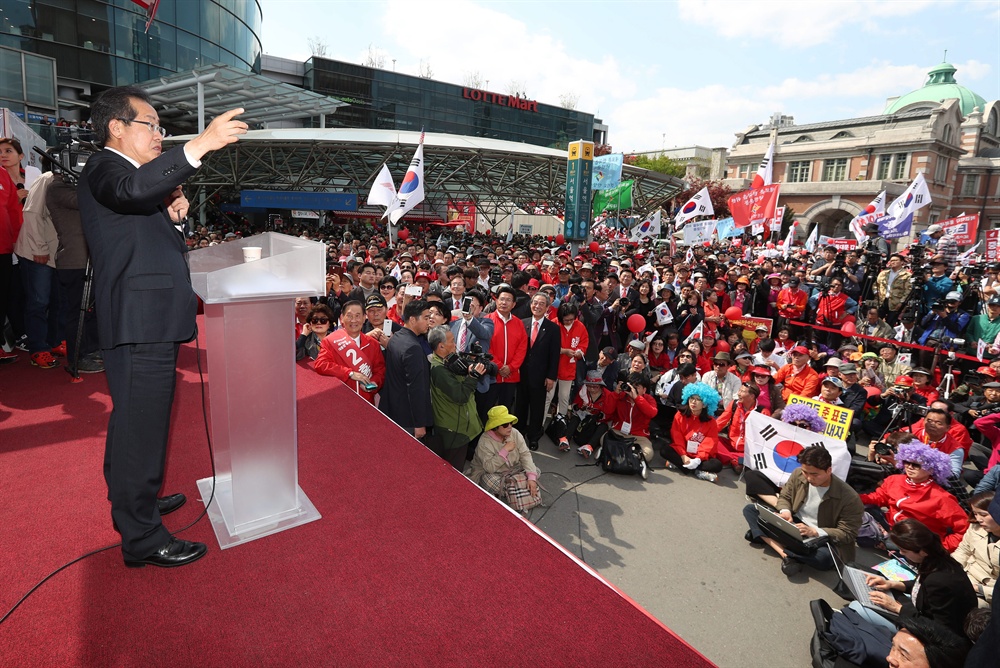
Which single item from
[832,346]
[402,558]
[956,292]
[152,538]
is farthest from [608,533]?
[956,292]

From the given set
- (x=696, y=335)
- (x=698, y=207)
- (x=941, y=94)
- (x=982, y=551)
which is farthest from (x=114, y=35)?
(x=941, y=94)

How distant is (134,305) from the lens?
5.64 feet

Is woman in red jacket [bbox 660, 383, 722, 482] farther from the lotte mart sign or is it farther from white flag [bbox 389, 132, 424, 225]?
the lotte mart sign

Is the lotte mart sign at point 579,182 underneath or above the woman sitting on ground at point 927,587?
above

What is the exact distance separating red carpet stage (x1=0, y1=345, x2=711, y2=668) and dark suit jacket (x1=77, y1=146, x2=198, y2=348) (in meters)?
0.85

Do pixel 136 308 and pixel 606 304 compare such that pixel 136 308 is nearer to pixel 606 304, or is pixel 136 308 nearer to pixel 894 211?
pixel 606 304

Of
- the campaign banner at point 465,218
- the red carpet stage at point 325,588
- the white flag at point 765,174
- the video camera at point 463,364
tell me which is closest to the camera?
the red carpet stage at point 325,588

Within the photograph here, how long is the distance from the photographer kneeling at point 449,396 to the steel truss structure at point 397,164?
51.2ft

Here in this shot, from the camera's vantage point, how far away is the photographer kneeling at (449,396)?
157 inches

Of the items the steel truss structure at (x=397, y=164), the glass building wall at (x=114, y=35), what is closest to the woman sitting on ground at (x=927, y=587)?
the steel truss structure at (x=397, y=164)

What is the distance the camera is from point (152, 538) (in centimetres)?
183

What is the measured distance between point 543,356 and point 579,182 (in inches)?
320

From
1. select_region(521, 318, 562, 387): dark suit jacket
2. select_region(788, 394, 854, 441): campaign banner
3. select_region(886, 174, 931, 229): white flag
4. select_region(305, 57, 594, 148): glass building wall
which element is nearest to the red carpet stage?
select_region(521, 318, 562, 387): dark suit jacket

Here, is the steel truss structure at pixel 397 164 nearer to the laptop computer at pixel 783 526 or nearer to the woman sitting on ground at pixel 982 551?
the laptop computer at pixel 783 526
